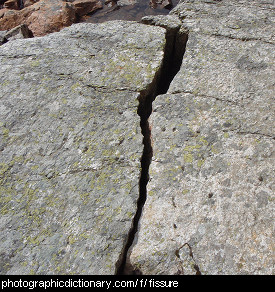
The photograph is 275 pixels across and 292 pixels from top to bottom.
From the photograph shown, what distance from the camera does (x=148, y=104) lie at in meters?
3.52

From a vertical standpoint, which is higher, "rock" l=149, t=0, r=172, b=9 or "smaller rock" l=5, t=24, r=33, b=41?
"smaller rock" l=5, t=24, r=33, b=41

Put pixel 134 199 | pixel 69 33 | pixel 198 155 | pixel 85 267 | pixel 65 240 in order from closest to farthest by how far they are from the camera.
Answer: pixel 85 267, pixel 65 240, pixel 134 199, pixel 198 155, pixel 69 33

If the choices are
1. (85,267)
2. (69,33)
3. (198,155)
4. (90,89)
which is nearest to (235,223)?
(198,155)

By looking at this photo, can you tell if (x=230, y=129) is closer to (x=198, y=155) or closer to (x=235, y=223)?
(x=198, y=155)

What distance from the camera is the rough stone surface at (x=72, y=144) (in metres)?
2.39

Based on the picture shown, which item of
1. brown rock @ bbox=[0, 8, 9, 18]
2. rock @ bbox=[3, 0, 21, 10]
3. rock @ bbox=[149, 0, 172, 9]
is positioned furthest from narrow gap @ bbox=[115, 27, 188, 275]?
rock @ bbox=[3, 0, 21, 10]

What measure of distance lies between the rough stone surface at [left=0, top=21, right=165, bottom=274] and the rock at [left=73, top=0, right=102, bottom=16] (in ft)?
6.59

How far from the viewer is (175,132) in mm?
3014

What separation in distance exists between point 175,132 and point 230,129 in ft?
1.72

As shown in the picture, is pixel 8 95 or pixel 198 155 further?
pixel 8 95

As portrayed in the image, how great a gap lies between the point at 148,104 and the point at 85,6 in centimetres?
352

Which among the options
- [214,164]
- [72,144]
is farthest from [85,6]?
[214,164]

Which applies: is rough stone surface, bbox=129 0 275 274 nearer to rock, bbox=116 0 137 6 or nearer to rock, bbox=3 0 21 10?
rock, bbox=116 0 137 6

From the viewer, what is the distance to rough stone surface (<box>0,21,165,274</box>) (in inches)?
94.1
